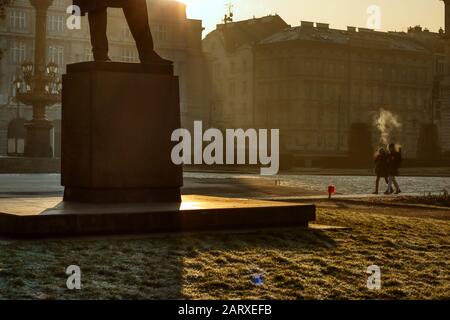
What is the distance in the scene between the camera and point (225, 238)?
32.6 feet

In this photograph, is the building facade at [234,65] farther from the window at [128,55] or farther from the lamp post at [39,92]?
the lamp post at [39,92]

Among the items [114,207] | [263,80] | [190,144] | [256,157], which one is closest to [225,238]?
[114,207]

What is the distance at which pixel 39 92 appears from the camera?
4006cm

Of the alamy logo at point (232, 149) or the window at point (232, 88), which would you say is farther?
the window at point (232, 88)

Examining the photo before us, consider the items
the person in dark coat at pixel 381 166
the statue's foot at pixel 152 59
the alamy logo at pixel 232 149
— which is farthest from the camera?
the alamy logo at pixel 232 149

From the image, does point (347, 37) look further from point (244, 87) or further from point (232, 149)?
point (232, 149)

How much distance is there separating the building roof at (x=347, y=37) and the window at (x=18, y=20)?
2264cm

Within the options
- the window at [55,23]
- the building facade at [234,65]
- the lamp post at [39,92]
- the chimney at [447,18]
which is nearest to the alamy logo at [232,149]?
the building facade at [234,65]

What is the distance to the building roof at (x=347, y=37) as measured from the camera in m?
85.6

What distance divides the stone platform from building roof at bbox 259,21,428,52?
7357 centimetres

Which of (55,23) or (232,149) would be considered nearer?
(232,149)

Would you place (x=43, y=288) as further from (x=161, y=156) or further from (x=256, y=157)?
(x=256, y=157)

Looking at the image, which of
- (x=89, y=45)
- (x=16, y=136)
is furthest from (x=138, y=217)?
(x=89, y=45)

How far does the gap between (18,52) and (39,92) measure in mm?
37832
